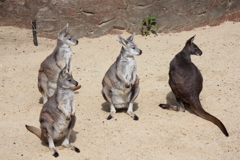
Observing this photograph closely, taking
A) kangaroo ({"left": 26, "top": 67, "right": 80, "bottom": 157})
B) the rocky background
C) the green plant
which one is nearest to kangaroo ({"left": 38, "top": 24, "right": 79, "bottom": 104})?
kangaroo ({"left": 26, "top": 67, "right": 80, "bottom": 157})

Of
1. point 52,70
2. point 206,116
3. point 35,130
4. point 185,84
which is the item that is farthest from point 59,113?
point 206,116

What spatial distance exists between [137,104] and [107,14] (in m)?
4.29

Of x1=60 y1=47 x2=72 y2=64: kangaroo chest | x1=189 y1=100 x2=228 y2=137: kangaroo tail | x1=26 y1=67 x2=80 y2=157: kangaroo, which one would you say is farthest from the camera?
x1=60 y1=47 x2=72 y2=64: kangaroo chest

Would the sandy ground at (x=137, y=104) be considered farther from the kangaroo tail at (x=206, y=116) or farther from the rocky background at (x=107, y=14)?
the rocky background at (x=107, y=14)

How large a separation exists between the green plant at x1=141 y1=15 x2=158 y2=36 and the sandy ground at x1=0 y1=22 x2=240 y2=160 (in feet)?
0.68

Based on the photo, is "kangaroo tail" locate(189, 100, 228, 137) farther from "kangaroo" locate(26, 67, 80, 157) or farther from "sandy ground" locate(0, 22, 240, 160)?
"kangaroo" locate(26, 67, 80, 157)

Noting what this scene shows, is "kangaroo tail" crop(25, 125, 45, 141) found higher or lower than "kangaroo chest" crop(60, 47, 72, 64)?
lower

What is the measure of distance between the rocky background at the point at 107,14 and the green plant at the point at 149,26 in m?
0.13

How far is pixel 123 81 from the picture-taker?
21.7ft

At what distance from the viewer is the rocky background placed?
10688 millimetres

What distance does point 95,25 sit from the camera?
10.8 metres

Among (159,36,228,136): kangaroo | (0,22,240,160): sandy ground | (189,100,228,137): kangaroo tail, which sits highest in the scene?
(159,36,228,136): kangaroo

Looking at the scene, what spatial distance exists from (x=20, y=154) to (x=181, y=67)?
10.7 feet

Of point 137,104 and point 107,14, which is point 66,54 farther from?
point 107,14
